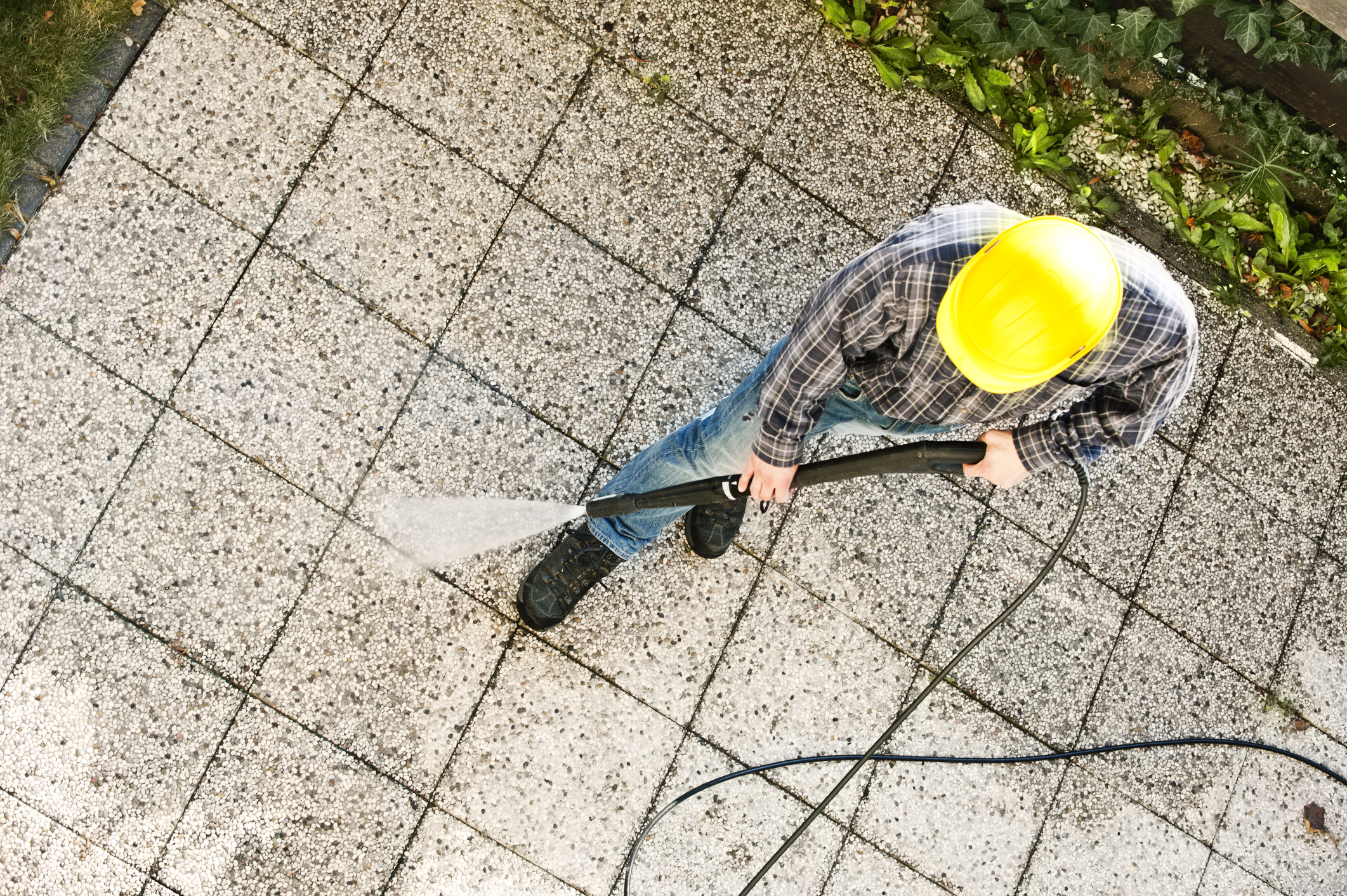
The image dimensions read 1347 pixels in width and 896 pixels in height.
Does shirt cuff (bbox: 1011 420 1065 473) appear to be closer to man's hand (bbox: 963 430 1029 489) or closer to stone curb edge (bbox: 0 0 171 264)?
man's hand (bbox: 963 430 1029 489)

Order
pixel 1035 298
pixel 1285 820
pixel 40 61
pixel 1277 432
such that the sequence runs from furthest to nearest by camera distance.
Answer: pixel 1277 432, pixel 1285 820, pixel 40 61, pixel 1035 298

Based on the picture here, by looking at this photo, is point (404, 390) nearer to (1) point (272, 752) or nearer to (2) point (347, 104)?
(2) point (347, 104)

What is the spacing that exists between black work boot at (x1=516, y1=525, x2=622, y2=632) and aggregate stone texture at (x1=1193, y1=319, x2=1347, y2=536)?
101 inches

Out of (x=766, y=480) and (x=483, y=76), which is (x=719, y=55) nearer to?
(x=483, y=76)

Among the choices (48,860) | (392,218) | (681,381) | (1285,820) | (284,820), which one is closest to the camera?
(48,860)

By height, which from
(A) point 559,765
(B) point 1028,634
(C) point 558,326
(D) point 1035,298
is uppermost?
(D) point 1035,298

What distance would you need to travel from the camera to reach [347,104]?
10.2 feet

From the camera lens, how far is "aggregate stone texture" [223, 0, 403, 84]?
123 inches

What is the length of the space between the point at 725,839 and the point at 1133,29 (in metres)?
3.54

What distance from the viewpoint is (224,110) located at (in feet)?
10.1

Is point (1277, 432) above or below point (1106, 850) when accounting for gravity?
→ above

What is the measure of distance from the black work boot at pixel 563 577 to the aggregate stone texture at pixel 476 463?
0.11 metres

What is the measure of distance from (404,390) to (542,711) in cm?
130

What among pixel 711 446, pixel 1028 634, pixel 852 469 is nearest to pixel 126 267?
pixel 711 446
